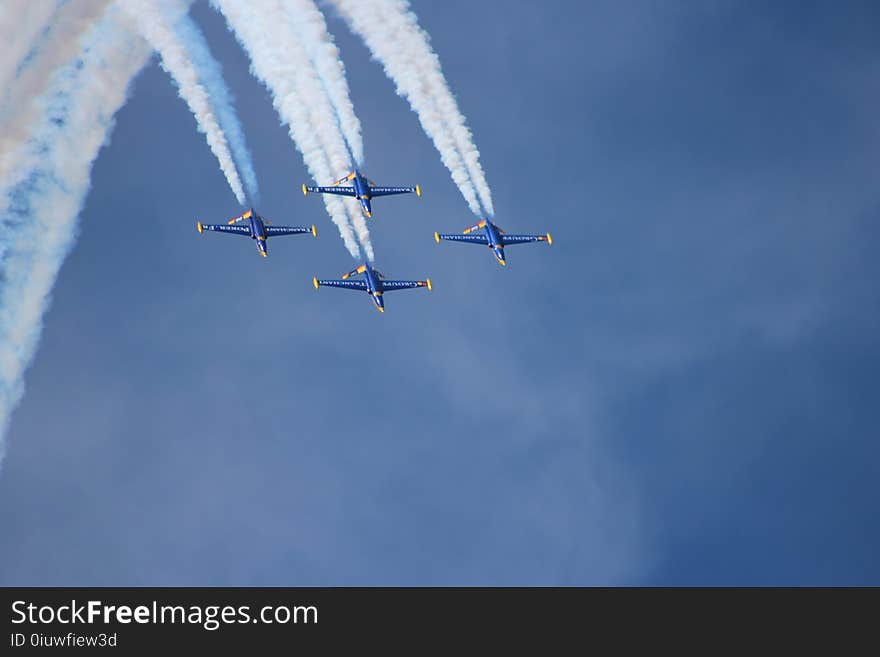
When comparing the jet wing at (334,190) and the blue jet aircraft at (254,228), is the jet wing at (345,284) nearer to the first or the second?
the blue jet aircraft at (254,228)

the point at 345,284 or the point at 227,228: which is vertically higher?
the point at 227,228

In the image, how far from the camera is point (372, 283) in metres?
82.9

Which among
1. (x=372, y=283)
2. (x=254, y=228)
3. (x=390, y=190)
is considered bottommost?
(x=372, y=283)

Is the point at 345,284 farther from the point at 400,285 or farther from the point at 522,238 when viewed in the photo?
the point at 522,238

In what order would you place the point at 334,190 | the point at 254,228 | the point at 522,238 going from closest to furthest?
the point at 334,190
the point at 254,228
the point at 522,238

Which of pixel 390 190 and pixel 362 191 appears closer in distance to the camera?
pixel 362 191

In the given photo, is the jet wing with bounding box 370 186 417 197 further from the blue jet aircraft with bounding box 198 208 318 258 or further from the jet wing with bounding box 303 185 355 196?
the blue jet aircraft with bounding box 198 208 318 258

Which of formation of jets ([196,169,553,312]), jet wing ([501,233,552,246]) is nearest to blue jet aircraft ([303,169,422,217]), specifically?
formation of jets ([196,169,553,312])

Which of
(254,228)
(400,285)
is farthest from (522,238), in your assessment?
(254,228)

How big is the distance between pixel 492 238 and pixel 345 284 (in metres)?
9.91
